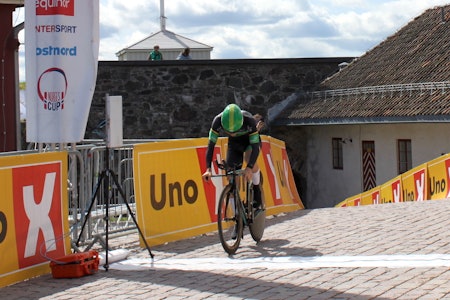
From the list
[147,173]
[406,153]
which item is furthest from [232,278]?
[406,153]

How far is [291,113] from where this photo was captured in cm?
3391

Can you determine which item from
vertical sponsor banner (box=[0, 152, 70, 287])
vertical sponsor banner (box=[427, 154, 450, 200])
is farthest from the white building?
vertical sponsor banner (box=[0, 152, 70, 287])

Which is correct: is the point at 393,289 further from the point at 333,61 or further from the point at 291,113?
the point at 333,61

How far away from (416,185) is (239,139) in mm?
9705

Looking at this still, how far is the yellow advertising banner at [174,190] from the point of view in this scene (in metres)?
12.3

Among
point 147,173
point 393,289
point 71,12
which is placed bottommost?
point 393,289

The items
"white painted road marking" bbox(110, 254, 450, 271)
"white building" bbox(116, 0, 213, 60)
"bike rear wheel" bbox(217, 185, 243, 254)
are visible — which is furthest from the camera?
"white building" bbox(116, 0, 213, 60)

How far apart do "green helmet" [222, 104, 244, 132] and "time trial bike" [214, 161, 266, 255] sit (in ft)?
1.42

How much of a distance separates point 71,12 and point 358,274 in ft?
16.0

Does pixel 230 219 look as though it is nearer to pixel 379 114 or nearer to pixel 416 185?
pixel 416 185

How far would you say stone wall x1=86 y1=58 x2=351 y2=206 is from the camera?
34.8m

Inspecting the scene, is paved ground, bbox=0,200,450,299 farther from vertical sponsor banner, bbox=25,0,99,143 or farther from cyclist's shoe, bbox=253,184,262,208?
vertical sponsor banner, bbox=25,0,99,143

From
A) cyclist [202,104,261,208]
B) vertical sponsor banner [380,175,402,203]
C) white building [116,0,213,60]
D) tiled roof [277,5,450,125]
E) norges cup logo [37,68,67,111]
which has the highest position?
white building [116,0,213,60]

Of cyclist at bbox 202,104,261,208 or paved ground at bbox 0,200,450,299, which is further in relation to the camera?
cyclist at bbox 202,104,261,208
